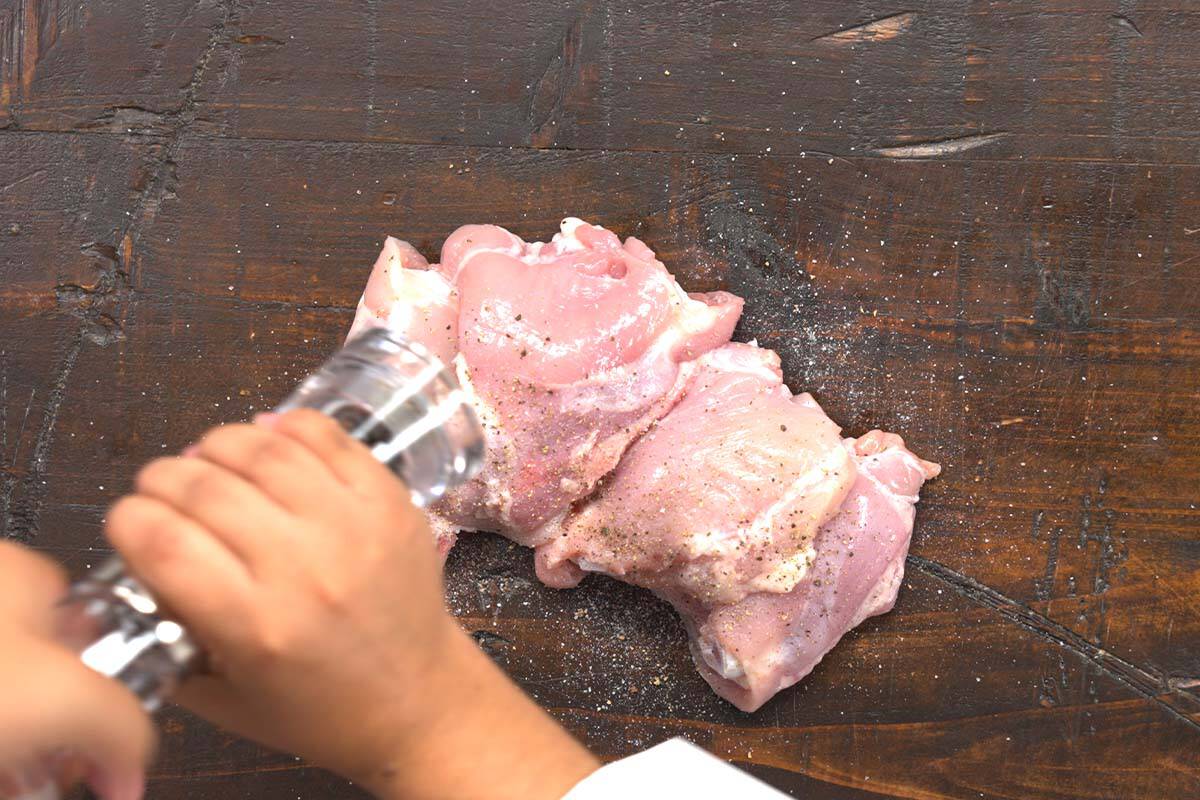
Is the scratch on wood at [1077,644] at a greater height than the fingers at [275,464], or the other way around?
the fingers at [275,464]

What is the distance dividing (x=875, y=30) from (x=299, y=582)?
1.61 m

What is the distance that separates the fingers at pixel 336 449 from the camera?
98cm

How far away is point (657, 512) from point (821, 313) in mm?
563

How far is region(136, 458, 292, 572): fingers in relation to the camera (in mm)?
925

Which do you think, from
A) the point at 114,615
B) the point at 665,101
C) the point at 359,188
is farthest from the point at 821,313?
the point at 114,615

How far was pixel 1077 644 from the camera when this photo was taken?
1.93 m

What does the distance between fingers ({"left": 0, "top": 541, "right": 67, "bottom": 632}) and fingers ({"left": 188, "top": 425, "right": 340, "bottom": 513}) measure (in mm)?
225

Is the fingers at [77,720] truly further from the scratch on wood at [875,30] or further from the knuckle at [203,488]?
the scratch on wood at [875,30]

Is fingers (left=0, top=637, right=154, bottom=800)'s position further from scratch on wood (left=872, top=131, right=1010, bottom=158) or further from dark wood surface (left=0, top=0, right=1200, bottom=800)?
scratch on wood (left=872, top=131, right=1010, bottom=158)

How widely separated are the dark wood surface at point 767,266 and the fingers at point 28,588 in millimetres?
936

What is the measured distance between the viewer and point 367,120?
6.27 feet

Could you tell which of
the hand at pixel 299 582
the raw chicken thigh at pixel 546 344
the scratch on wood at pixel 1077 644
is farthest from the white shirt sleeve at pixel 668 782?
the scratch on wood at pixel 1077 644

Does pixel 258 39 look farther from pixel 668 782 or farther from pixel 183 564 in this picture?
pixel 668 782

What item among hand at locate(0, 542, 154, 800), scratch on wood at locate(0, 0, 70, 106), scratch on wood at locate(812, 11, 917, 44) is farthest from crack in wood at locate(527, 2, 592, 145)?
hand at locate(0, 542, 154, 800)
